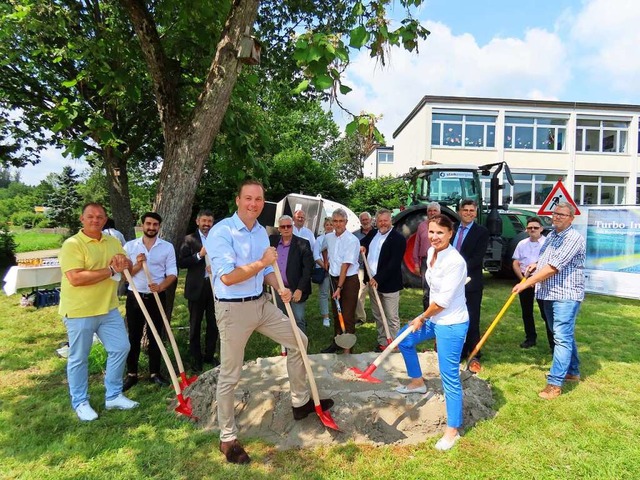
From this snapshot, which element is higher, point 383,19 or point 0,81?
point 0,81

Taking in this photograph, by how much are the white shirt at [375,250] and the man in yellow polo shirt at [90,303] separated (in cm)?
295

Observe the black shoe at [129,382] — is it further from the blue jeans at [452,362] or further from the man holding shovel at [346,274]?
the blue jeans at [452,362]

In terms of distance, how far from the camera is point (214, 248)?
9.44 feet

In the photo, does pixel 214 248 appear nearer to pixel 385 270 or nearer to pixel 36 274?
pixel 385 270

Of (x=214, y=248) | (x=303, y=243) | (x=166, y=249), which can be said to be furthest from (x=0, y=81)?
(x=214, y=248)

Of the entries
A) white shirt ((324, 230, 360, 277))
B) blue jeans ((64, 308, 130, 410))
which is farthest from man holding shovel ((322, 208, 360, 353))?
blue jeans ((64, 308, 130, 410))

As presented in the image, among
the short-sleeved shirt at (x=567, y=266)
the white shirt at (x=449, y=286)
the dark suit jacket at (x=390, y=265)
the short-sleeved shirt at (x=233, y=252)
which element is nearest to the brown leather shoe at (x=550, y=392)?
the short-sleeved shirt at (x=567, y=266)

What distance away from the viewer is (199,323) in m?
4.86

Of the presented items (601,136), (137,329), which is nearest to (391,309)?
(137,329)

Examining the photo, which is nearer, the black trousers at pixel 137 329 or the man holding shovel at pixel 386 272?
the black trousers at pixel 137 329

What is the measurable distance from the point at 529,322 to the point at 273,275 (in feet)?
13.4

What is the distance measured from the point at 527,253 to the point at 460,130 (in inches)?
680

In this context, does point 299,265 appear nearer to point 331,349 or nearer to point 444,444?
point 331,349

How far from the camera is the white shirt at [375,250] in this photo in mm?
5296
